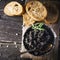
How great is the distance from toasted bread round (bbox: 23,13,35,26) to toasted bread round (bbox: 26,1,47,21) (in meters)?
0.05

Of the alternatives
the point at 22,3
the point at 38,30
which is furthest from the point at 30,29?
the point at 22,3

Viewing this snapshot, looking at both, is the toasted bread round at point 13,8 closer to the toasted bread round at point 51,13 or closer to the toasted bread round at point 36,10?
the toasted bread round at point 36,10

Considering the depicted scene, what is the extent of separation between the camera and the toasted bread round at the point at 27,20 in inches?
100.0

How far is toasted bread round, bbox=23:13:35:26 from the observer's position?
8.33 ft

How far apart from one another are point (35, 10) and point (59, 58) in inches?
19.3

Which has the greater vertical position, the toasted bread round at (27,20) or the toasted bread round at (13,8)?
the toasted bread round at (13,8)

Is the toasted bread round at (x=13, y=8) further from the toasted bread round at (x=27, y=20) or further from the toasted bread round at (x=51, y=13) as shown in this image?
the toasted bread round at (x=51, y=13)

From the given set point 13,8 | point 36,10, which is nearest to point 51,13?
point 36,10

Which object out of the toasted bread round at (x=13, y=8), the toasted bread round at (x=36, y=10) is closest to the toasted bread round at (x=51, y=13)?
the toasted bread round at (x=36, y=10)

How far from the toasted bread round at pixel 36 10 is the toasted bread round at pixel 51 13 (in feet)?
0.32

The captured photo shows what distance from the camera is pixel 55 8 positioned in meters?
2.55

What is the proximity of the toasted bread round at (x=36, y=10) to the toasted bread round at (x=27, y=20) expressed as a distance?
49 millimetres

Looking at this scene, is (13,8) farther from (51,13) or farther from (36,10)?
(51,13)

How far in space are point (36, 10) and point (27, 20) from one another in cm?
14
